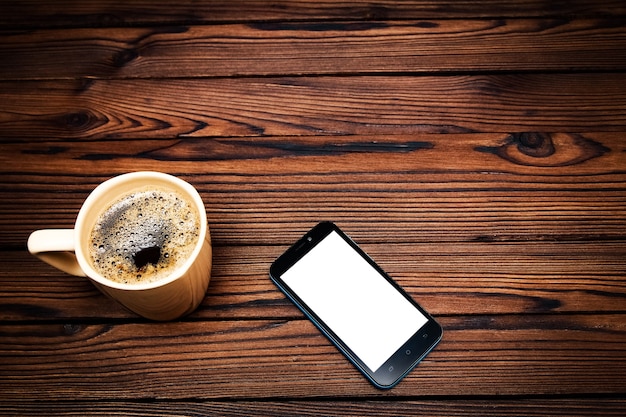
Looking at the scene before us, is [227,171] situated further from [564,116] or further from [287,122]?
[564,116]

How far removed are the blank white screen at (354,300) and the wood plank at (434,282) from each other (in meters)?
0.02

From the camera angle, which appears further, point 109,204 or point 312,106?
point 312,106

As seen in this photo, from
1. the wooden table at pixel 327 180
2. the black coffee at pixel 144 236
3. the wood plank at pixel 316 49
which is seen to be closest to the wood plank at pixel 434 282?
the wooden table at pixel 327 180

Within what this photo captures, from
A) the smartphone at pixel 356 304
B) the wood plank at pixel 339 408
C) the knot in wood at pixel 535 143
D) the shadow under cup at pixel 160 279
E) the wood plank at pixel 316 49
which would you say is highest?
the wood plank at pixel 316 49

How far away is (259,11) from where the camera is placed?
0.91m

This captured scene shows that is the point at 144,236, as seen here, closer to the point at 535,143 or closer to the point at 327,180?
the point at 327,180

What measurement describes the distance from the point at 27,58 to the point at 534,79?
76cm

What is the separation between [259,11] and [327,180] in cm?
32

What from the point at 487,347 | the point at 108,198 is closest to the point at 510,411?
the point at 487,347

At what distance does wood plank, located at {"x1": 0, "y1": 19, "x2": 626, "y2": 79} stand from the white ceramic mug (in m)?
0.28

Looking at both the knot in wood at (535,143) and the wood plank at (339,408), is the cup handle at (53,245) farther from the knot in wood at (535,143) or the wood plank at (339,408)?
the knot in wood at (535,143)

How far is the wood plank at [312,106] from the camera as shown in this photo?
2.68 feet

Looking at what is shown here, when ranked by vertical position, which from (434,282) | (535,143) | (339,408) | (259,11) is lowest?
(339,408)

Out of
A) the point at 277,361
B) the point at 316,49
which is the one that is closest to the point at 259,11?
the point at 316,49
